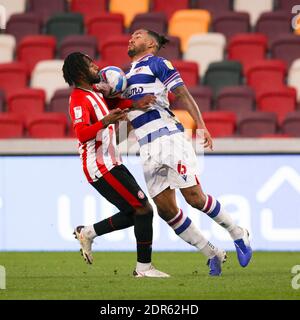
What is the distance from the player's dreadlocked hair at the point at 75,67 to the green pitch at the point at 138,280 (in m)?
1.63

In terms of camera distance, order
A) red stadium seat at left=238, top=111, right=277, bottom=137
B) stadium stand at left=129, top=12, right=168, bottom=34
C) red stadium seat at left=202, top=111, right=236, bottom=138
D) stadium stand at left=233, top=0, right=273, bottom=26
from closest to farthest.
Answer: red stadium seat at left=202, top=111, right=236, bottom=138 → red stadium seat at left=238, top=111, right=277, bottom=137 → stadium stand at left=129, top=12, right=168, bottom=34 → stadium stand at left=233, top=0, right=273, bottom=26

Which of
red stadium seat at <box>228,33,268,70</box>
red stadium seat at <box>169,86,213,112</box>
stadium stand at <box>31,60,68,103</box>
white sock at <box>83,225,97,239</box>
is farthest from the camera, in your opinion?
red stadium seat at <box>228,33,268,70</box>

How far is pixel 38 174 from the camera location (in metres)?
13.5

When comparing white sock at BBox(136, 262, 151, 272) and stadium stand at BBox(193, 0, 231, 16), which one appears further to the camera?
stadium stand at BBox(193, 0, 231, 16)

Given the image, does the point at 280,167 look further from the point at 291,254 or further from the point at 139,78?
the point at 139,78

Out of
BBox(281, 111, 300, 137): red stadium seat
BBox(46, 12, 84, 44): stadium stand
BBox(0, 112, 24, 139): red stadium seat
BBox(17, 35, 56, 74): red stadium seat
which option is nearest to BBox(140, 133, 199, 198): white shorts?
BBox(281, 111, 300, 137): red stadium seat

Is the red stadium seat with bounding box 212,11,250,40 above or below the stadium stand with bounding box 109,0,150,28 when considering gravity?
below

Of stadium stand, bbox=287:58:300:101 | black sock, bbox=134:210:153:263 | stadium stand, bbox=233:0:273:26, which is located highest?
stadium stand, bbox=233:0:273:26

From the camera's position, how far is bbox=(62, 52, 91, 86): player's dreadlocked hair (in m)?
9.87

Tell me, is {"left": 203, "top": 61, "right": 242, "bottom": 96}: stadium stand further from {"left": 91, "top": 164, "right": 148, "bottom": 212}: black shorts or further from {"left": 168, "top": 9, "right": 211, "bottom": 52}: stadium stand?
{"left": 91, "top": 164, "right": 148, "bottom": 212}: black shorts

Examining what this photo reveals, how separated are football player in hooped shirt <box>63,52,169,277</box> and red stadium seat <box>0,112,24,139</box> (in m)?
5.24

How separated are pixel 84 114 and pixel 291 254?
3.90m

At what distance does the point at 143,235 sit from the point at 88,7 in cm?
880
